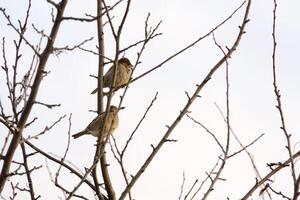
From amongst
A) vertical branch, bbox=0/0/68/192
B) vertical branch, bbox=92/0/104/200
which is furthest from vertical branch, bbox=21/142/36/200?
vertical branch, bbox=0/0/68/192

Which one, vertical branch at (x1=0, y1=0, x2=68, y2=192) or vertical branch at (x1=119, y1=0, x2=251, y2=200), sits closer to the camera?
vertical branch at (x1=0, y1=0, x2=68, y2=192)

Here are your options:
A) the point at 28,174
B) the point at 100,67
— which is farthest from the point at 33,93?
the point at 100,67

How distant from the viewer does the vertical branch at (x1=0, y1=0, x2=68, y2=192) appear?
7.80 ft

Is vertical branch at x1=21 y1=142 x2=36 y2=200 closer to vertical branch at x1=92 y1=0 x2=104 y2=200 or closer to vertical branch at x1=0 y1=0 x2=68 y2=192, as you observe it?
vertical branch at x1=92 y1=0 x2=104 y2=200

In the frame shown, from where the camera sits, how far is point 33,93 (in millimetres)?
2389

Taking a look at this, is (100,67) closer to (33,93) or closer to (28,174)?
(28,174)

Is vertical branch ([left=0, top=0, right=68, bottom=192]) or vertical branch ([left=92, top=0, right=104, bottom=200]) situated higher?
vertical branch ([left=92, top=0, right=104, bottom=200])

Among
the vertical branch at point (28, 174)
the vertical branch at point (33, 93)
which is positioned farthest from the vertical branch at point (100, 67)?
the vertical branch at point (33, 93)

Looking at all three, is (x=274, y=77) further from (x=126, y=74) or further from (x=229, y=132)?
(x=126, y=74)

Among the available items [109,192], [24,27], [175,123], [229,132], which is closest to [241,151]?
[229,132]

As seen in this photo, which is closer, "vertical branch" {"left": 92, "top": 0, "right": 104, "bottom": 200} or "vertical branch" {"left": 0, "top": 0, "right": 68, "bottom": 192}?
"vertical branch" {"left": 0, "top": 0, "right": 68, "bottom": 192}

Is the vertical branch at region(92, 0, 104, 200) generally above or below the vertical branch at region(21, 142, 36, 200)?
above

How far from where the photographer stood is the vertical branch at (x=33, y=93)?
7.80 feet

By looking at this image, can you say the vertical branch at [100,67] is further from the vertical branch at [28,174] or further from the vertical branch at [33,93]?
the vertical branch at [33,93]
